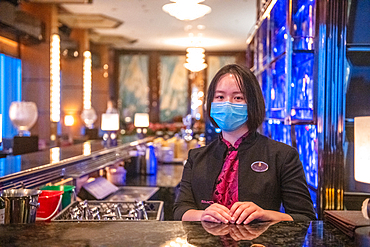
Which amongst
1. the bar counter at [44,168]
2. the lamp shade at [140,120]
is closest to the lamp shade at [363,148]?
the bar counter at [44,168]

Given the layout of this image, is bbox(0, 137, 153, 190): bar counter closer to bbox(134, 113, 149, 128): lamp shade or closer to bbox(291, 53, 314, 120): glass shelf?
bbox(291, 53, 314, 120): glass shelf

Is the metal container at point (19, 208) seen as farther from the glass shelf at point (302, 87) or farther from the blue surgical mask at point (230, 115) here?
the glass shelf at point (302, 87)

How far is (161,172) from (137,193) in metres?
0.95

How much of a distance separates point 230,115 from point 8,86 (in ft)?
27.6

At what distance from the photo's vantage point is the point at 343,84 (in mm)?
2029

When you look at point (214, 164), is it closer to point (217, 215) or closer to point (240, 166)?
point (240, 166)

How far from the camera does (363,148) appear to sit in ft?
3.84

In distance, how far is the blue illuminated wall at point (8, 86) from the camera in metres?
8.54

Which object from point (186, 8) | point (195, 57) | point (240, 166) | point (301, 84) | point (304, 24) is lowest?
point (240, 166)

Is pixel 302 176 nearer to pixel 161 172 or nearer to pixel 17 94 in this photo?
pixel 161 172

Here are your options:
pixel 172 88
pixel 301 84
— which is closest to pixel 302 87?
pixel 301 84

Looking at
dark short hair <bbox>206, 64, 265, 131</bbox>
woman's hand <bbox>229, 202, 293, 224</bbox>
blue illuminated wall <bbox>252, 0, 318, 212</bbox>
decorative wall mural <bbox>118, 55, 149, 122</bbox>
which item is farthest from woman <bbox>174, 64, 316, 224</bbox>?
decorative wall mural <bbox>118, 55, 149, 122</bbox>

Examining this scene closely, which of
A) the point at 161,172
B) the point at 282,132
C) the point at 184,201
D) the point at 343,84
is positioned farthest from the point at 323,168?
the point at 161,172

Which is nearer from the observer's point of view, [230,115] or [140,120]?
[230,115]
